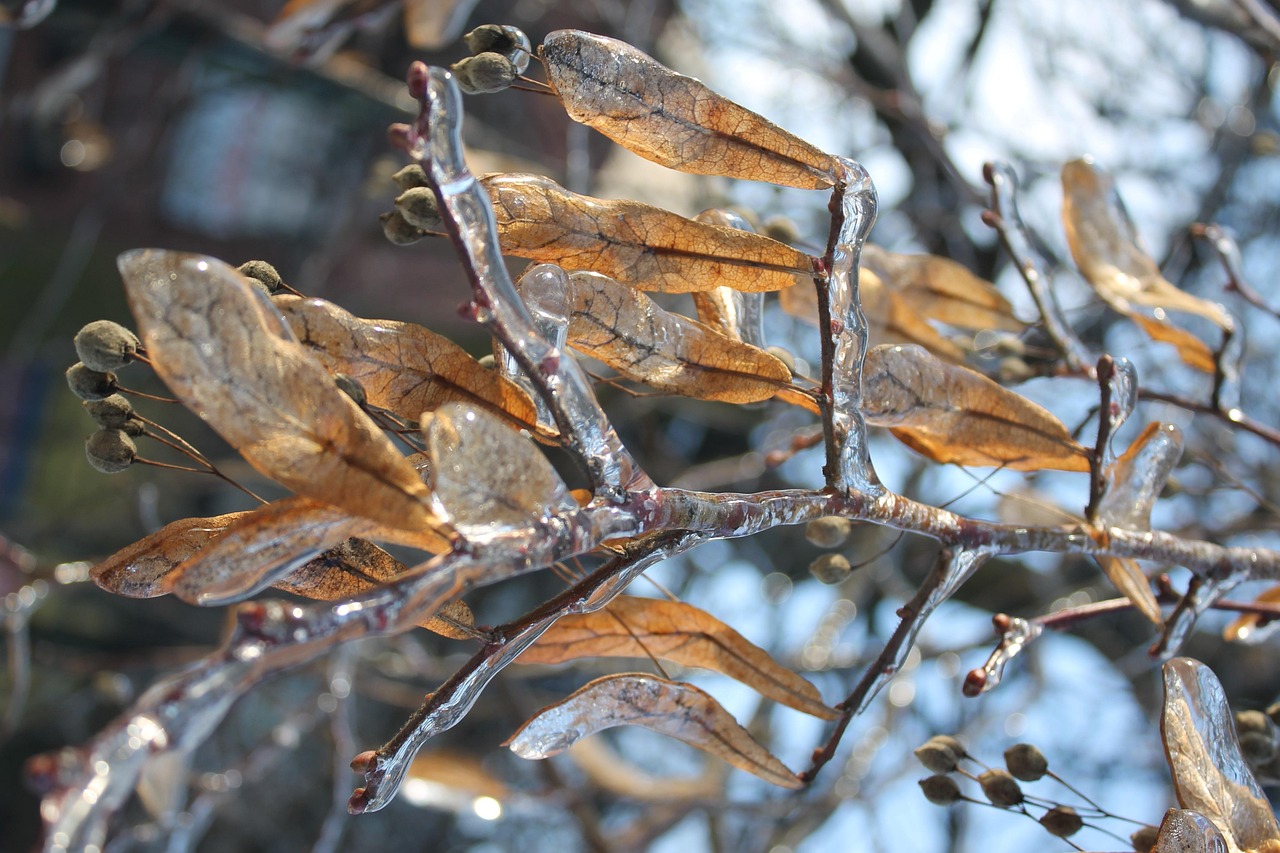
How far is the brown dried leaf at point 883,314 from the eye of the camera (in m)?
0.48

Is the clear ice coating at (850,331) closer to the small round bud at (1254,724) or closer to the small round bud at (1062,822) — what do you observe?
the small round bud at (1062,822)

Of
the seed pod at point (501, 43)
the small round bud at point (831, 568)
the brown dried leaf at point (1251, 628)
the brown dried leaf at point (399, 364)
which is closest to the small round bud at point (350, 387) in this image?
the brown dried leaf at point (399, 364)

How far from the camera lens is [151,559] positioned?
312 mm

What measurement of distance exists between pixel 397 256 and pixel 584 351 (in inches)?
98.0

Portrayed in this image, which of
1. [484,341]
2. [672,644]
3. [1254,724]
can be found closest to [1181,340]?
[1254,724]

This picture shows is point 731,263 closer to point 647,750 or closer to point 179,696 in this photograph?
point 179,696

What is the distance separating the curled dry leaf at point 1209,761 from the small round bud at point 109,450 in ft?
1.19

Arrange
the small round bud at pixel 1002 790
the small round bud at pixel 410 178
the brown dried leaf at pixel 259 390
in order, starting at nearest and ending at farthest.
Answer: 1. the brown dried leaf at pixel 259 390
2. the small round bud at pixel 410 178
3. the small round bud at pixel 1002 790

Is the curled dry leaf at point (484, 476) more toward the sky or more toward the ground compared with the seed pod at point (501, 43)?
more toward the ground

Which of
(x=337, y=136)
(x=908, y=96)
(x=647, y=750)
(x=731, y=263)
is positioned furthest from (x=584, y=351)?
(x=337, y=136)

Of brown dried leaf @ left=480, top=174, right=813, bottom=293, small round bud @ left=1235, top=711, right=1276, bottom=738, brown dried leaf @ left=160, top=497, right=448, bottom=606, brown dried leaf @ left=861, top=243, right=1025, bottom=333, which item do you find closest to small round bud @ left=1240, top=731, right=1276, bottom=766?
small round bud @ left=1235, top=711, right=1276, bottom=738

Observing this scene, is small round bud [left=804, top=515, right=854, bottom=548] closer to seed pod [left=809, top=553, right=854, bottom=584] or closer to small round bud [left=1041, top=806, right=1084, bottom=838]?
seed pod [left=809, top=553, right=854, bottom=584]

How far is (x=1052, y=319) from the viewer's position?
19.7 inches

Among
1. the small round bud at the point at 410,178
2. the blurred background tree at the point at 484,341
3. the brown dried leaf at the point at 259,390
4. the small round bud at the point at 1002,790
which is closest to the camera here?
the brown dried leaf at the point at 259,390
